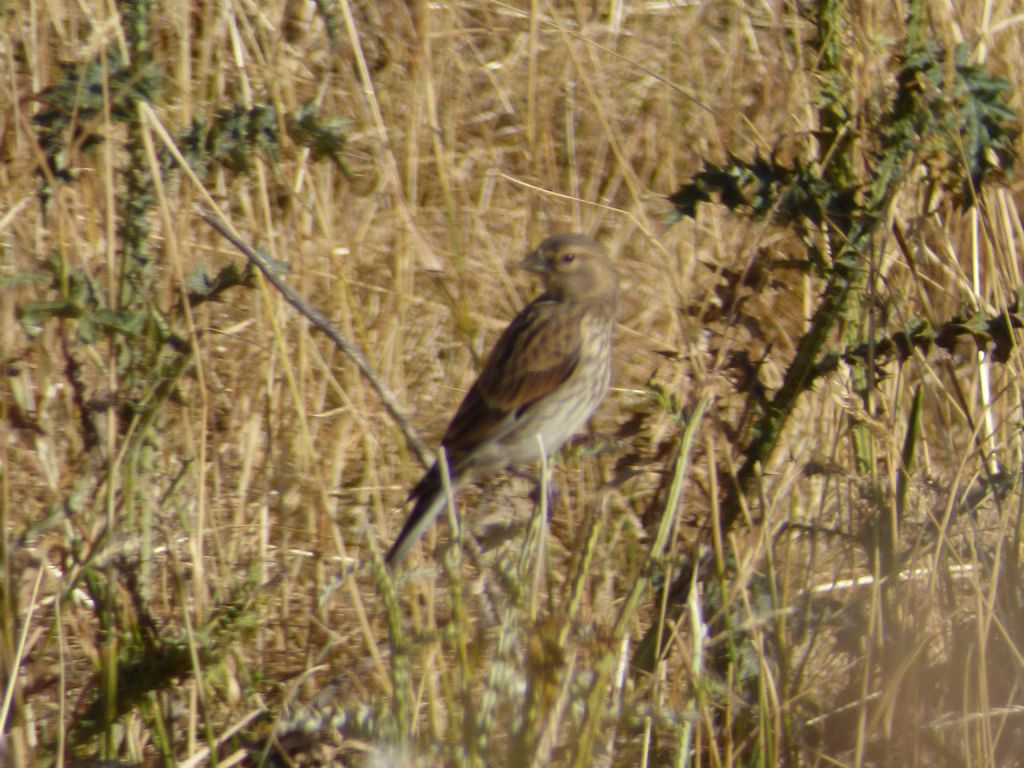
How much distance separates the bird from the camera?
3645 millimetres

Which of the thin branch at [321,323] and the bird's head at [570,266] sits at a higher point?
the thin branch at [321,323]

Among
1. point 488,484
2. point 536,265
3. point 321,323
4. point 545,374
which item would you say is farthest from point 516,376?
point 321,323

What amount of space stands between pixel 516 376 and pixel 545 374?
7cm

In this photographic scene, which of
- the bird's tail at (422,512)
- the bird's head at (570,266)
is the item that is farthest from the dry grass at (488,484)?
the bird's head at (570,266)

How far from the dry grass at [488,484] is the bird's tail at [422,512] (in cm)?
14

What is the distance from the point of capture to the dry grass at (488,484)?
2.46 meters

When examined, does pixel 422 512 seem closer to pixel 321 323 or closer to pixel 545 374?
pixel 545 374

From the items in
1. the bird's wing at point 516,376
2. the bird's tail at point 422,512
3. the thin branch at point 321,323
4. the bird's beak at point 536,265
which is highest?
the thin branch at point 321,323

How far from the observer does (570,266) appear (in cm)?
385

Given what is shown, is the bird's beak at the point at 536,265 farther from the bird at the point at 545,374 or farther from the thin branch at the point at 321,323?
the thin branch at the point at 321,323

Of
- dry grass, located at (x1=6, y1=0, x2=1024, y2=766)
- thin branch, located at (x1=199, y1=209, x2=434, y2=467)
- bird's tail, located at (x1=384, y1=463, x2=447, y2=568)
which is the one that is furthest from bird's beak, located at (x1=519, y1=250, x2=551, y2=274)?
thin branch, located at (x1=199, y1=209, x2=434, y2=467)

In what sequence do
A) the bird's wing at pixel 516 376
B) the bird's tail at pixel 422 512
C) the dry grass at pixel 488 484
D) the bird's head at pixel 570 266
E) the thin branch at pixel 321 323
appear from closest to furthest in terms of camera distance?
the thin branch at pixel 321 323 < the dry grass at pixel 488 484 < the bird's tail at pixel 422 512 < the bird's wing at pixel 516 376 < the bird's head at pixel 570 266

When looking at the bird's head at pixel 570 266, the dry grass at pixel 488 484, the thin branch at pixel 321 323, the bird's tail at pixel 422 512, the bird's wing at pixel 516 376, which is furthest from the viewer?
the bird's head at pixel 570 266

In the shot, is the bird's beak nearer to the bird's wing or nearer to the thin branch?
the bird's wing
